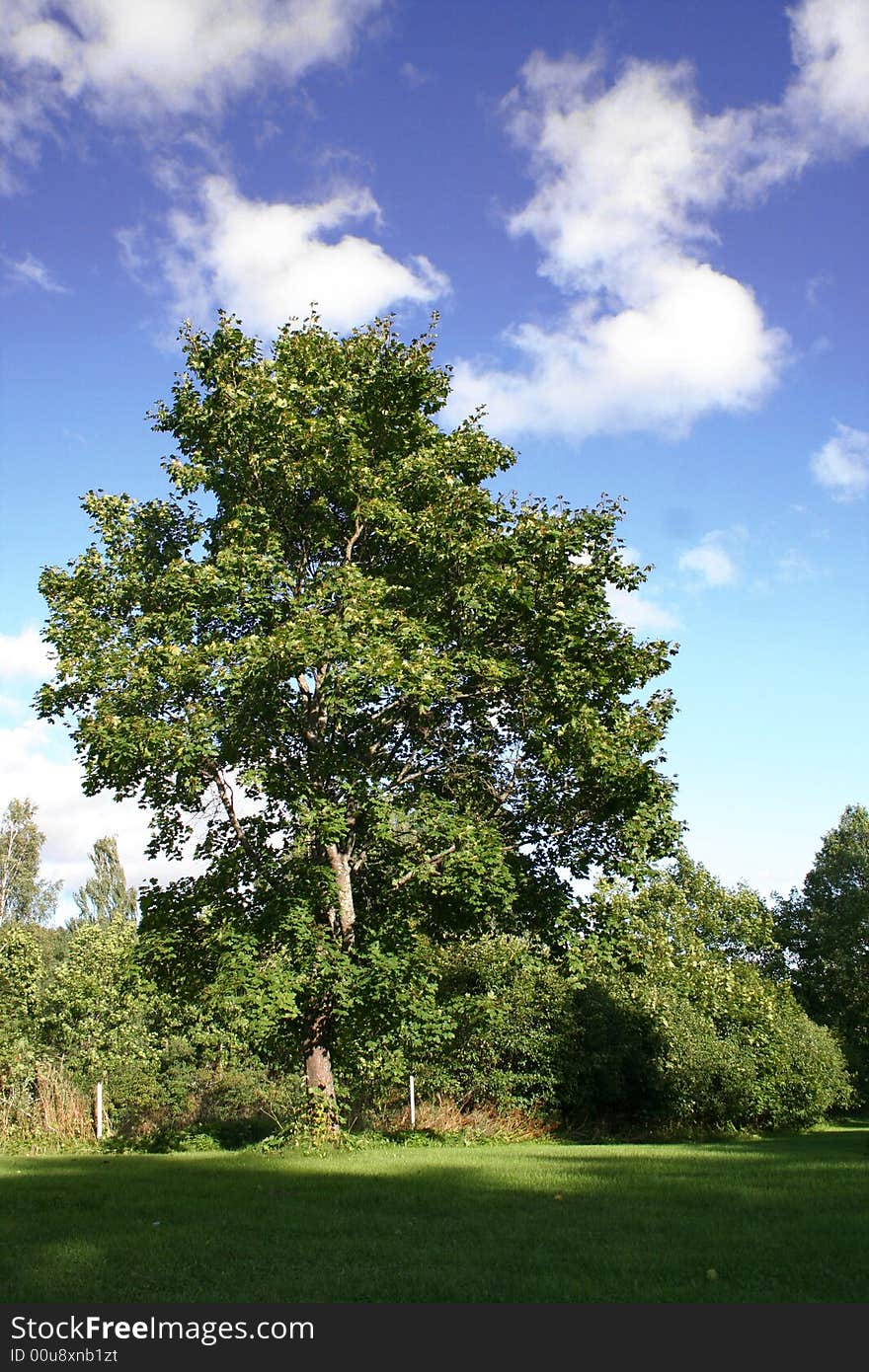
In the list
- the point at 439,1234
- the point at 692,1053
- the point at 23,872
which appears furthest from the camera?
the point at 23,872

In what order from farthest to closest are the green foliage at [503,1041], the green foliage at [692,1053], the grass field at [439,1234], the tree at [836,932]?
the tree at [836,932] < the green foliage at [692,1053] < the green foliage at [503,1041] < the grass field at [439,1234]

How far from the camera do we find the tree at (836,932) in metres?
60.9

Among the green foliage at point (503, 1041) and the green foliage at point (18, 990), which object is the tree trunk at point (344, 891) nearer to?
the green foliage at point (503, 1041)

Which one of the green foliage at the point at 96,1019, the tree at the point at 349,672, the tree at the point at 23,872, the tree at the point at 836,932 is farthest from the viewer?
the tree at the point at 23,872

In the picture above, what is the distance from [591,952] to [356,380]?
1270cm

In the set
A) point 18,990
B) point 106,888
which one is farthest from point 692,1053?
point 106,888

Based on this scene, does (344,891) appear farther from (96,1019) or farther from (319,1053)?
(96,1019)

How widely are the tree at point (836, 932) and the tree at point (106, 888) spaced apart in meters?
47.9

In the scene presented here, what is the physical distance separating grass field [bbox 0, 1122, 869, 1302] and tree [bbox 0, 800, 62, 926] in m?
68.9

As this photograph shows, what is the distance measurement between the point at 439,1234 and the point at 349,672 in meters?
10.2

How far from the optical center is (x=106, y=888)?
7781 centimetres

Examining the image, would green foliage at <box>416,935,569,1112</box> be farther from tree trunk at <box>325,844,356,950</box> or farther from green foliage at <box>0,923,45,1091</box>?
green foliage at <box>0,923,45,1091</box>

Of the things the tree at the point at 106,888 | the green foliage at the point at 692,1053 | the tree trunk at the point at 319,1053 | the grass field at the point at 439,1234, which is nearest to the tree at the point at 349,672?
the tree trunk at the point at 319,1053

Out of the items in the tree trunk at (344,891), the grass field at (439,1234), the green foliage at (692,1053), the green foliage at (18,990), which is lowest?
the green foliage at (692,1053)
